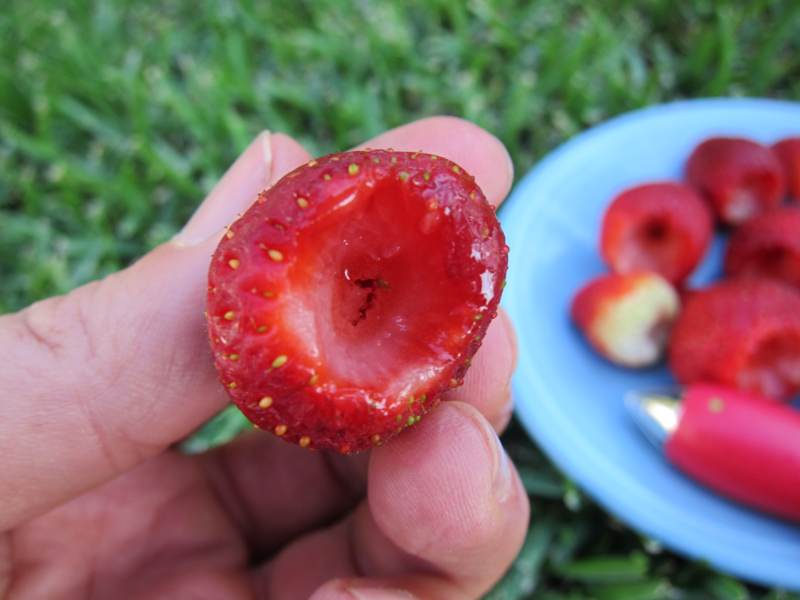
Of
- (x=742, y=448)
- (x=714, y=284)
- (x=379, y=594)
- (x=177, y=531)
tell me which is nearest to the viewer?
(x=379, y=594)

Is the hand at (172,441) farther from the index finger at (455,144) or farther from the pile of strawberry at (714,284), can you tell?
the pile of strawberry at (714,284)

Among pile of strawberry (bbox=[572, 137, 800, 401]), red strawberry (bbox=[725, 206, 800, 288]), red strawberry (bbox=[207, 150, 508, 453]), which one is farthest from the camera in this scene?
red strawberry (bbox=[725, 206, 800, 288])

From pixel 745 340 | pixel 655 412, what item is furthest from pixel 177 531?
pixel 745 340

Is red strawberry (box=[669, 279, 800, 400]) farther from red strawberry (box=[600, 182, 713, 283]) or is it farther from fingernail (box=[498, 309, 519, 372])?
fingernail (box=[498, 309, 519, 372])

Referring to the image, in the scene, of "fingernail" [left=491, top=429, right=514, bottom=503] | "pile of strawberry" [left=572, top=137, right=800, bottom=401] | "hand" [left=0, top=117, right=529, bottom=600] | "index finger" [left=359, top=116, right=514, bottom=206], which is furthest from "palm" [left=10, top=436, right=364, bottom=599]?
"pile of strawberry" [left=572, top=137, right=800, bottom=401]

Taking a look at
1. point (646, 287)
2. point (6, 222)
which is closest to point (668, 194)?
point (646, 287)

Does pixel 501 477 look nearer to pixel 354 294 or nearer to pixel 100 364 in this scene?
pixel 354 294
